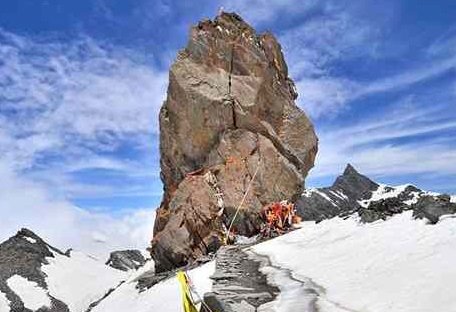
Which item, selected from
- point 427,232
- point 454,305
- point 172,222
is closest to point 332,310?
point 454,305

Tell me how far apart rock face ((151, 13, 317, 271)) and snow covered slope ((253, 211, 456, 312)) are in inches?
573

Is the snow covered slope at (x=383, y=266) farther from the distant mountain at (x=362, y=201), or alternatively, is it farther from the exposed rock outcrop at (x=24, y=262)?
the exposed rock outcrop at (x=24, y=262)

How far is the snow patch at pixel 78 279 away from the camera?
75500mm

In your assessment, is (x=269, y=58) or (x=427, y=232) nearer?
(x=427, y=232)

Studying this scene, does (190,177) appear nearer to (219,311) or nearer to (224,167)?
(224,167)

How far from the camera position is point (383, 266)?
1543 cm

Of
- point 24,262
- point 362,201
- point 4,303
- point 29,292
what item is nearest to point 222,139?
point 4,303

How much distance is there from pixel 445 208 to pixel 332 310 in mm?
Result: 7026

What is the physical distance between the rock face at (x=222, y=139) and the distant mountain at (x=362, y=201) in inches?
232

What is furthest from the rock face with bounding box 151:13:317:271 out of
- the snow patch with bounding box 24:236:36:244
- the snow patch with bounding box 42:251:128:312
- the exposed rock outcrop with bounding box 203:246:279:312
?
the snow patch with bounding box 24:236:36:244

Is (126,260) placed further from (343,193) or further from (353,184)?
(353,184)

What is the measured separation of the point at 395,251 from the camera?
1639cm

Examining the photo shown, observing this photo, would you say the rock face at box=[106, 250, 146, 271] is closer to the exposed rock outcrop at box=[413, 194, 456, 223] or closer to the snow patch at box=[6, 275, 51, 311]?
the snow patch at box=[6, 275, 51, 311]

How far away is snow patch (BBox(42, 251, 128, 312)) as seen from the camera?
248 feet
